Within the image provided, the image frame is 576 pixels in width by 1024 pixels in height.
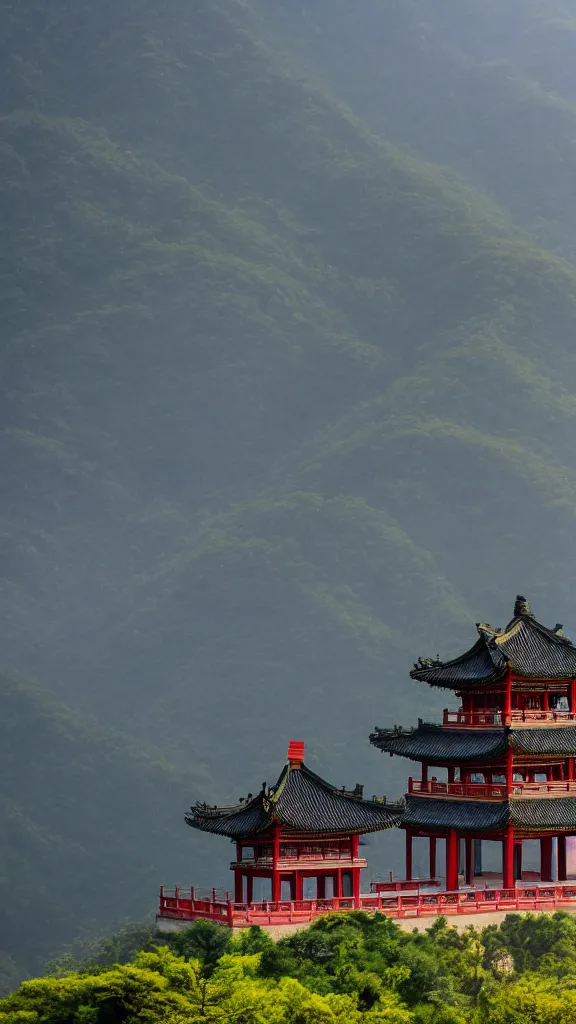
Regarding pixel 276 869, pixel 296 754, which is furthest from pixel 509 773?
pixel 276 869

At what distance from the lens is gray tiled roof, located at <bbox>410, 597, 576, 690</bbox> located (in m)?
37.9

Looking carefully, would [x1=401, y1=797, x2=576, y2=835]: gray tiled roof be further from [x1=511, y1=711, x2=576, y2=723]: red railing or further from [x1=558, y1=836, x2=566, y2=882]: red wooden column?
[x1=511, y1=711, x2=576, y2=723]: red railing

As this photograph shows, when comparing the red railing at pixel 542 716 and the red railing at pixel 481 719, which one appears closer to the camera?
the red railing at pixel 542 716

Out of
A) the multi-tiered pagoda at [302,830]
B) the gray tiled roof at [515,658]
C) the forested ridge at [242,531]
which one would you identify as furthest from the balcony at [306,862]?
the forested ridge at [242,531]

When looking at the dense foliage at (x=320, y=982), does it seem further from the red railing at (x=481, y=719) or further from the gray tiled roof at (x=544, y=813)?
the red railing at (x=481, y=719)

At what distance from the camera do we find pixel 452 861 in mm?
38156

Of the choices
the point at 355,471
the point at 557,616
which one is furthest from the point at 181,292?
the point at 557,616

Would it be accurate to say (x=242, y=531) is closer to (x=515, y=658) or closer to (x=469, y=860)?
(x=469, y=860)

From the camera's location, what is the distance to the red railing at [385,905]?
32938 millimetres

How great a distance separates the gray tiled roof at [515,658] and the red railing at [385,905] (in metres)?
4.93

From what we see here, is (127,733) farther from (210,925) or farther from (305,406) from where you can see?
(210,925)

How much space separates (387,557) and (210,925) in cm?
13413

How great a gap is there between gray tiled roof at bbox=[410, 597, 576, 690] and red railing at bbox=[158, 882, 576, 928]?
4.93 m

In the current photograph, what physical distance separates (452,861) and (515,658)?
198 inches
